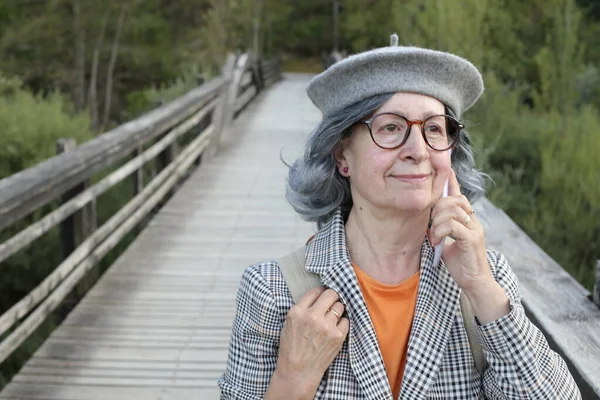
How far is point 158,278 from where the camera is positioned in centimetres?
494

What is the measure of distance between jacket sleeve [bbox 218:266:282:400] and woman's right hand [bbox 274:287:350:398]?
0.15 feet

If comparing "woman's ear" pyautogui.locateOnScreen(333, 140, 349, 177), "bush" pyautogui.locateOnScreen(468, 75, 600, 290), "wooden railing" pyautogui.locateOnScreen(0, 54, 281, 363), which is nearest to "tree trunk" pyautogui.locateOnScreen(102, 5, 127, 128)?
"bush" pyautogui.locateOnScreen(468, 75, 600, 290)

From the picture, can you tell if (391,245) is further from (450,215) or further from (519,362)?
(519,362)

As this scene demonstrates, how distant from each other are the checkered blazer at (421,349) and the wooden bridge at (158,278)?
1.27ft

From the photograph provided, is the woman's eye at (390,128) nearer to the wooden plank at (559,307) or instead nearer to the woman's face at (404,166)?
the woman's face at (404,166)

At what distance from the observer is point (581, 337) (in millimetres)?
2244

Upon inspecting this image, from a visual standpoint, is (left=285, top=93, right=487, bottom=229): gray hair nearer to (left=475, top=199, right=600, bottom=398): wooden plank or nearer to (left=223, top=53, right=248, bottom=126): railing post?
(left=475, top=199, right=600, bottom=398): wooden plank

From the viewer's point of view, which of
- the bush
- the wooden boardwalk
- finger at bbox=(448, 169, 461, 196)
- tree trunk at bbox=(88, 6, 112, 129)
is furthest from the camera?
tree trunk at bbox=(88, 6, 112, 129)

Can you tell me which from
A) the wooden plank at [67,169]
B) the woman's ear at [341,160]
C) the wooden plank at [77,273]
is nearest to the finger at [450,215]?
the woman's ear at [341,160]

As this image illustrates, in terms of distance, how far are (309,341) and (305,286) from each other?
145mm

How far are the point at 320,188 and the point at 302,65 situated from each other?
4557 cm

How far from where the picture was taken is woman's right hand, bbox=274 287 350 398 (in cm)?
169

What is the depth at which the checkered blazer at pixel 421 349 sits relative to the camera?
1655 mm

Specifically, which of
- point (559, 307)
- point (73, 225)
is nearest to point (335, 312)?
point (559, 307)
